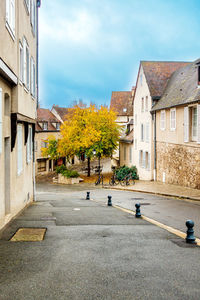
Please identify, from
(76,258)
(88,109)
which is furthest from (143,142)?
(76,258)

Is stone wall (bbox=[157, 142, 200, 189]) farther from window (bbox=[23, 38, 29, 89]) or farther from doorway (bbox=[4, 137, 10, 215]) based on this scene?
doorway (bbox=[4, 137, 10, 215])

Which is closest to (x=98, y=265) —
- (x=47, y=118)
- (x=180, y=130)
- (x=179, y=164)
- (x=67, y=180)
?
(x=180, y=130)

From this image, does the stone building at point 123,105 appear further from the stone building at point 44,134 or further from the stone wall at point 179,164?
the stone wall at point 179,164

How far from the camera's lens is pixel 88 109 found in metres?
38.2

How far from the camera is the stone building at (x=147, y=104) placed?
30531 millimetres

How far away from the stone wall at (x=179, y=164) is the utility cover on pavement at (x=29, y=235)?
14655 millimetres

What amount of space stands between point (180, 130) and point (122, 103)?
124 feet

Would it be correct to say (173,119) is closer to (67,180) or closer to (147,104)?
(147,104)

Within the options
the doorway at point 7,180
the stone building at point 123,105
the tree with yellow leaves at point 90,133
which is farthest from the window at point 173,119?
the stone building at point 123,105

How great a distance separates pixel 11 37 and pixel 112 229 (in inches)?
209

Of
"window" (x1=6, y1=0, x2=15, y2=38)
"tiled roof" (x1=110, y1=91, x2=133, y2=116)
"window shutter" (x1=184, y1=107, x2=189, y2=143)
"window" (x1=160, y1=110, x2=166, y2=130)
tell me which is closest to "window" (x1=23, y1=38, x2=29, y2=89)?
"window" (x1=6, y1=0, x2=15, y2=38)

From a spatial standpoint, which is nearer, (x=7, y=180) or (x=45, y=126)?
(x=7, y=180)

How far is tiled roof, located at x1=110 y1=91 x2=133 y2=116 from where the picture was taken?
5963 cm

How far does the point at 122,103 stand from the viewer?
60.7m
